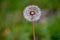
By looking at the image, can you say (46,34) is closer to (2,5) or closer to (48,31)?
(48,31)

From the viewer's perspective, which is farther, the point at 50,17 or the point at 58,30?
the point at 50,17

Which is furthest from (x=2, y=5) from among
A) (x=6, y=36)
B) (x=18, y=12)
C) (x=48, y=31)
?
(x=48, y=31)

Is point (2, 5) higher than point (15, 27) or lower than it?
higher

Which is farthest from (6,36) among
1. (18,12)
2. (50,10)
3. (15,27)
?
(50,10)

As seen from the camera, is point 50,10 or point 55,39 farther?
point 50,10

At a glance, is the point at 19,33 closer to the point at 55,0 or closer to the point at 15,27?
the point at 15,27

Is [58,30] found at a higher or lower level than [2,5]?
lower
